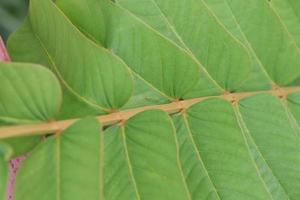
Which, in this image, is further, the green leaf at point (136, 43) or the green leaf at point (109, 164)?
the green leaf at point (136, 43)

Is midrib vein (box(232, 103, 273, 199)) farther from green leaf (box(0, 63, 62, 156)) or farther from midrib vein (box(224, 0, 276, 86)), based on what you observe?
green leaf (box(0, 63, 62, 156))

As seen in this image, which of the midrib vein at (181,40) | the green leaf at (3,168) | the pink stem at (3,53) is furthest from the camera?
the midrib vein at (181,40)

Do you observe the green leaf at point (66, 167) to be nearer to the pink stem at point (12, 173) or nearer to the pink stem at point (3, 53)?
the pink stem at point (12, 173)

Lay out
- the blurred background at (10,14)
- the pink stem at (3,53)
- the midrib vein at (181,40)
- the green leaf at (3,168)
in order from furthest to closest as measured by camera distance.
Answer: the blurred background at (10,14), the midrib vein at (181,40), the pink stem at (3,53), the green leaf at (3,168)

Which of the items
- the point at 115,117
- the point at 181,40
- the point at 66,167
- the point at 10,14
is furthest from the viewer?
the point at 10,14

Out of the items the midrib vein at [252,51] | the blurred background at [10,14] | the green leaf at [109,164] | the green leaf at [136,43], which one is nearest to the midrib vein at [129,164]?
the green leaf at [109,164]

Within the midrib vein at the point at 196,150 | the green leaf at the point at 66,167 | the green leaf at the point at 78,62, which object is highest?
the green leaf at the point at 78,62

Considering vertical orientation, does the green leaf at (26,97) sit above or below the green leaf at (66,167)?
above

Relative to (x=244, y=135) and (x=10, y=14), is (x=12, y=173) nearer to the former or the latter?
(x=244, y=135)

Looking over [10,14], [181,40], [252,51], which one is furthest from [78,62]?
[10,14]
